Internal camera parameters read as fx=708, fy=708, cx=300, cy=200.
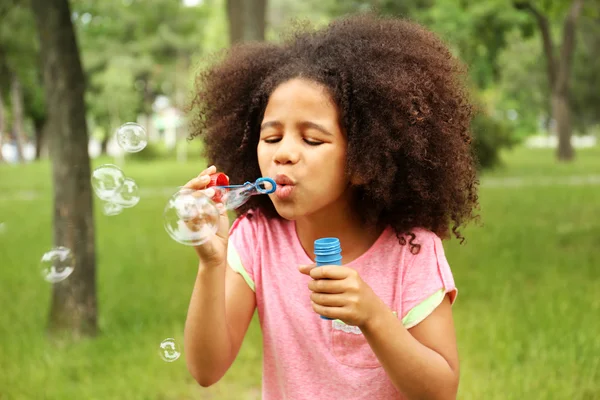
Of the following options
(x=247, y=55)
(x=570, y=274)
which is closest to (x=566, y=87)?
(x=570, y=274)

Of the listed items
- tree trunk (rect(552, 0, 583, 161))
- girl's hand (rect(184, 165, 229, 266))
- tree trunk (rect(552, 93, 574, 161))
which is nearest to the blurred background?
girl's hand (rect(184, 165, 229, 266))

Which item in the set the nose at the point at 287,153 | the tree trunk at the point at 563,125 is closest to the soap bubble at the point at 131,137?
the nose at the point at 287,153

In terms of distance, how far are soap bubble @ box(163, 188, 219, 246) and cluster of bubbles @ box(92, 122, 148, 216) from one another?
68cm

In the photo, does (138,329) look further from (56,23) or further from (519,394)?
(519,394)

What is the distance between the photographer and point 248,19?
613cm

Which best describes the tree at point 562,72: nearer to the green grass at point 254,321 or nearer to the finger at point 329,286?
the green grass at point 254,321

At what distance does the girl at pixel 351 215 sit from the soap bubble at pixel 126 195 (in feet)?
1.54

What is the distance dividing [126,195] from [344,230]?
0.84 m

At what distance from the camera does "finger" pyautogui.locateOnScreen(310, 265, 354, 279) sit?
4.80ft

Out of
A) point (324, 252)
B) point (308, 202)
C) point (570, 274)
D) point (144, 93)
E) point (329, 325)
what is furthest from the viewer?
point (144, 93)

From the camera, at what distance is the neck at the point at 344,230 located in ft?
6.14

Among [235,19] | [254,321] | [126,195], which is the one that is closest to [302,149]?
[126,195]

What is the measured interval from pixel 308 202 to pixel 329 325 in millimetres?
344

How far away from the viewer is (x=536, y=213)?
9055mm
